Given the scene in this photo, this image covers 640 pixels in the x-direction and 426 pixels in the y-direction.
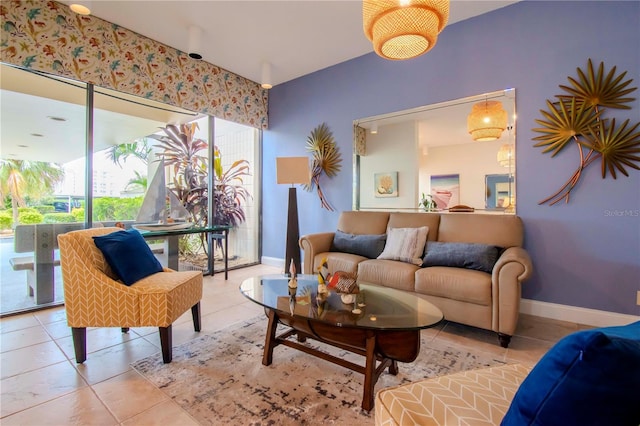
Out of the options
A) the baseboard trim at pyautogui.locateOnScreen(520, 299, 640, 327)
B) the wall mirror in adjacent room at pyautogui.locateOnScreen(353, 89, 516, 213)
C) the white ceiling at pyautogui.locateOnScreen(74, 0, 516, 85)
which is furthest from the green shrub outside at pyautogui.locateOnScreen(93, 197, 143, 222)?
the baseboard trim at pyautogui.locateOnScreen(520, 299, 640, 327)

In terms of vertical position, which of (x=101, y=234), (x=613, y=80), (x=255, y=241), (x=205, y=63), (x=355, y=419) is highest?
(x=205, y=63)

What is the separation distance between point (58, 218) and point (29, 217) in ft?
0.66

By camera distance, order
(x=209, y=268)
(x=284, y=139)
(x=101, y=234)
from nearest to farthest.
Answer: (x=101, y=234) → (x=209, y=268) → (x=284, y=139)

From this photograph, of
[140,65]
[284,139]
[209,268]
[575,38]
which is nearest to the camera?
[575,38]

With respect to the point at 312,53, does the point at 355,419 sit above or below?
below

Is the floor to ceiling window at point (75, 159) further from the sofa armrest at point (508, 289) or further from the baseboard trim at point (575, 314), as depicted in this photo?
the baseboard trim at point (575, 314)

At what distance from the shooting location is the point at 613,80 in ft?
7.61

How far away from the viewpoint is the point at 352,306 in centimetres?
170

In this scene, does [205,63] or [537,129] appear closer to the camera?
[537,129]

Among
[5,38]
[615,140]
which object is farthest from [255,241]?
[615,140]

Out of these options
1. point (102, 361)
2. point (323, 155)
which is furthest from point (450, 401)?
point (323, 155)

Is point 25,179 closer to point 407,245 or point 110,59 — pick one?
point 110,59

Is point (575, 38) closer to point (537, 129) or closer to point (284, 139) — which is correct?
point (537, 129)

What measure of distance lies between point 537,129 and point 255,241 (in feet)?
12.6
